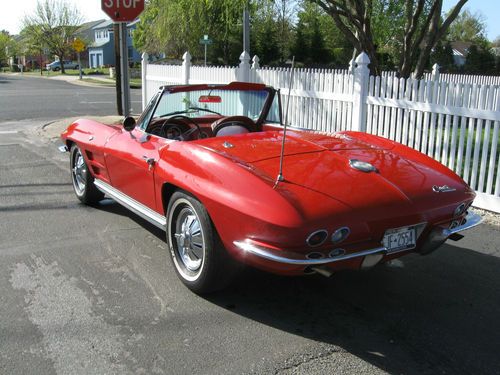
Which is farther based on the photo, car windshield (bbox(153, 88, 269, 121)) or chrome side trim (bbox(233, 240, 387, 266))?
car windshield (bbox(153, 88, 269, 121))

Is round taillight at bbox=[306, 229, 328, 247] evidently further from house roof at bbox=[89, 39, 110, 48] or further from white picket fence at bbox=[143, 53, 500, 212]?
house roof at bbox=[89, 39, 110, 48]

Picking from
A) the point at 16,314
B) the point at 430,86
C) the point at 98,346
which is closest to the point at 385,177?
the point at 98,346

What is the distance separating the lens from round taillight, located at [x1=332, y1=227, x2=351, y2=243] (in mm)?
3056

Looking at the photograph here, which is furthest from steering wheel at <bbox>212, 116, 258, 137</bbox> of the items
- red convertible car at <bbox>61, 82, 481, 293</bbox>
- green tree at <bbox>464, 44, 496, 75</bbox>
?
green tree at <bbox>464, 44, 496, 75</bbox>

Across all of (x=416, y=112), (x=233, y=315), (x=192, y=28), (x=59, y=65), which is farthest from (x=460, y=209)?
(x=59, y=65)

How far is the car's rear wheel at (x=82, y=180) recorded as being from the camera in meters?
5.76

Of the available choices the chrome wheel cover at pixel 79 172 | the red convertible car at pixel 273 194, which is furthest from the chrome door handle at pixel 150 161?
the chrome wheel cover at pixel 79 172

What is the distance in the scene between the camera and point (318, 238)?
3020 millimetres

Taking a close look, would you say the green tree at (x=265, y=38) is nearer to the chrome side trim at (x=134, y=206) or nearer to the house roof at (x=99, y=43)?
the chrome side trim at (x=134, y=206)

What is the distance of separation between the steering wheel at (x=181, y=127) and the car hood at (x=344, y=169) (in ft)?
2.22

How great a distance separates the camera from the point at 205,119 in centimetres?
508

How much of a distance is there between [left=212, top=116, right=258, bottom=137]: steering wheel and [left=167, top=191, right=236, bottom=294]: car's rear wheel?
3.50 feet

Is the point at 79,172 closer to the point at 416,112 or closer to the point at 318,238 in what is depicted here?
the point at 318,238

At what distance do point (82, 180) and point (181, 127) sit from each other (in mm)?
1762
